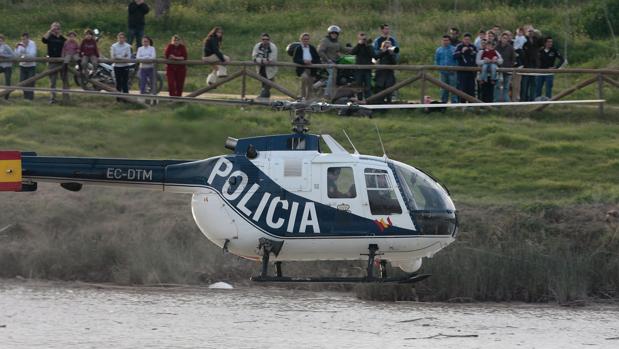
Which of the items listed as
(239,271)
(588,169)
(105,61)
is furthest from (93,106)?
(588,169)

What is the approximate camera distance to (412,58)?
33719mm

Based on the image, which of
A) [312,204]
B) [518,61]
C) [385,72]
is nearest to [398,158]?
[385,72]

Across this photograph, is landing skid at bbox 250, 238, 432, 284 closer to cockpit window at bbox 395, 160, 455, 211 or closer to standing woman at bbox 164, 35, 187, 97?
cockpit window at bbox 395, 160, 455, 211

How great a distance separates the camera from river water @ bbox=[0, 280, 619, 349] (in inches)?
812

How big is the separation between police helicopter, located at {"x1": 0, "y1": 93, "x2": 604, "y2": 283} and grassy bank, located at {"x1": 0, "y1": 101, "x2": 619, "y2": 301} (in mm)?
2509

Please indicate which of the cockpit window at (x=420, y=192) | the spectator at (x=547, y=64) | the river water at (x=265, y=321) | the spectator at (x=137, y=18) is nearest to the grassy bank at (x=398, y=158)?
the river water at (x=265, y=321)

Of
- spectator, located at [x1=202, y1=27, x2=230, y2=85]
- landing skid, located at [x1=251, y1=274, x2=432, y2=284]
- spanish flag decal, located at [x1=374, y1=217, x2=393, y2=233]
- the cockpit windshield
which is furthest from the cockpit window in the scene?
spectator, located at [x1=202, y1=27, x2=230, y2=85]

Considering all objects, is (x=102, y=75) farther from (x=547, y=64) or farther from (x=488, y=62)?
(x=547, y=64)

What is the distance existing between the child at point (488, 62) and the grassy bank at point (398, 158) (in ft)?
3.15

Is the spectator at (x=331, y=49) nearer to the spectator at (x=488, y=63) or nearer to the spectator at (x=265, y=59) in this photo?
the spectator at (x=265, y=59)

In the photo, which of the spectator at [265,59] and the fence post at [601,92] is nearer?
the spectator at [265,59]

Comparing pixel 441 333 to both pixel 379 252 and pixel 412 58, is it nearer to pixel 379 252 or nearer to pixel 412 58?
pixel 379 252

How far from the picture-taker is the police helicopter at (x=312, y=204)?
17500mm

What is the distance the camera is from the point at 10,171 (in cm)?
1806
